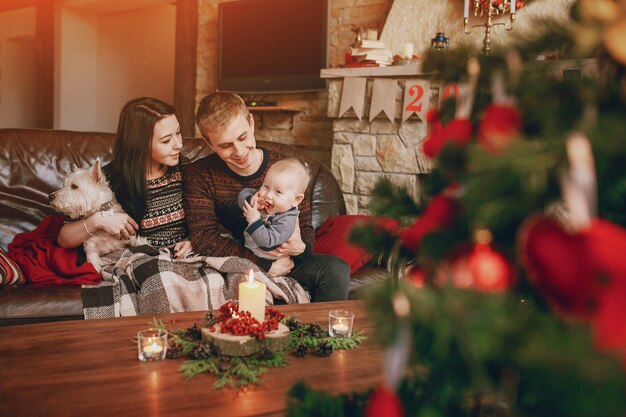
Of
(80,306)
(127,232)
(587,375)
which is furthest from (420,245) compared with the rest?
(127,232)

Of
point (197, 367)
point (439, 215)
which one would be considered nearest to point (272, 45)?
point (197, 367)

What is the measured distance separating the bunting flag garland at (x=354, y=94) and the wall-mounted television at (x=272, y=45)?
0.57m

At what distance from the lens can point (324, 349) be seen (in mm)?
1313

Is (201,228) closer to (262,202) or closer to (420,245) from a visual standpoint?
(262,202)

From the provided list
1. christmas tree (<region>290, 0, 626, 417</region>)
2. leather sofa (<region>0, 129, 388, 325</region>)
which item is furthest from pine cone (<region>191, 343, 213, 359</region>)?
leather sofa (<region>0, 129, 388, 325</region>)

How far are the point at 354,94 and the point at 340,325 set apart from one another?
2846 mm

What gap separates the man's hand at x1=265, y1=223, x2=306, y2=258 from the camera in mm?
2199

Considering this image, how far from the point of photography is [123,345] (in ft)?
4.36

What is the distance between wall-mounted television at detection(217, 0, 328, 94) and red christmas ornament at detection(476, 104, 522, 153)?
13.8 ft

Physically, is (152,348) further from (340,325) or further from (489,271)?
(489,271)

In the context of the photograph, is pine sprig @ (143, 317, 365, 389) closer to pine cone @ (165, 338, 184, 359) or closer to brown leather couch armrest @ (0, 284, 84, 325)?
pine cone @ (165, 338, 184, 359)

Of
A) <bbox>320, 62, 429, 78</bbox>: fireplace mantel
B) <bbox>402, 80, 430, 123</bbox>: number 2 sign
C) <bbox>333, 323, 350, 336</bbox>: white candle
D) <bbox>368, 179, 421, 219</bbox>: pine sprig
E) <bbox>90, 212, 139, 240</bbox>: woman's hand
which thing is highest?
<bbox>320, 62, 429, 78</bbox>: fireplace mantel

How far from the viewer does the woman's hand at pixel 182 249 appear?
2266 mm

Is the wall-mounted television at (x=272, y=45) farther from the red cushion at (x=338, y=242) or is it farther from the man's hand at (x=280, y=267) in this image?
the man's hand at (x=280, y=267)
